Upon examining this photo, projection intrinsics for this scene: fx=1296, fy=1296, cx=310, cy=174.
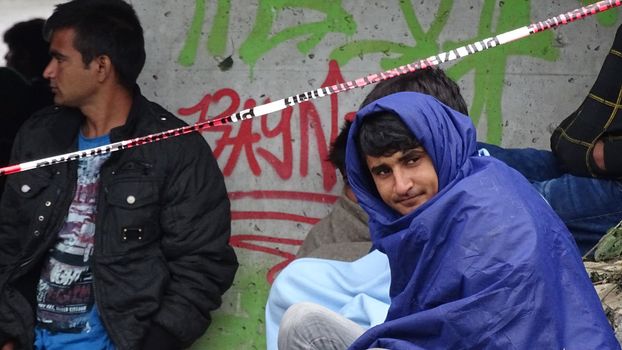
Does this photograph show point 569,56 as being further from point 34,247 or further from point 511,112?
point 34,247

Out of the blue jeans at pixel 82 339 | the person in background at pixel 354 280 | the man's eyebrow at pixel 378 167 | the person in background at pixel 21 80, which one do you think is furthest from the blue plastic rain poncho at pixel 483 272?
the person in background at pixel 21 80

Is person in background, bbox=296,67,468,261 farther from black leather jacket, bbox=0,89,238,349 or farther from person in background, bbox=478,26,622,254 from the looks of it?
person in background, bbox=478,26,622,254

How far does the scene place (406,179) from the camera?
360 cm

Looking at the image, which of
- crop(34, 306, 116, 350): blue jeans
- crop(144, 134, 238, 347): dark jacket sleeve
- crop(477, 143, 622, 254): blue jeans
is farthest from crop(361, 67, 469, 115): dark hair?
crop(34, 306, 116, 350): blue jeans

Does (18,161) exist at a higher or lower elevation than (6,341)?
higher

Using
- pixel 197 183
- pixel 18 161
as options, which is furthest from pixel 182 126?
pixel 18 161

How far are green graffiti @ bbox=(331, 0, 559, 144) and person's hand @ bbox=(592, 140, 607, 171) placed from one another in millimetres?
1052

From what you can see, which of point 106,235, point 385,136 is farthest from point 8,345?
point 385,136

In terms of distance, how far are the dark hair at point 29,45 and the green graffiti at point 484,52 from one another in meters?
1.32

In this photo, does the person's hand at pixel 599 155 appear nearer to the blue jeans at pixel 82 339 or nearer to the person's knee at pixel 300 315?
the person's knee at pixel 300 315

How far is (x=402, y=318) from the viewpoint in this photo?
3.32 m

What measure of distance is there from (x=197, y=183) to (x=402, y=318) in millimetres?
1943

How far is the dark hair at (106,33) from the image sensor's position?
17.2 ft

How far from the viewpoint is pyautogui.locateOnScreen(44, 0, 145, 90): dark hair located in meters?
5.23
